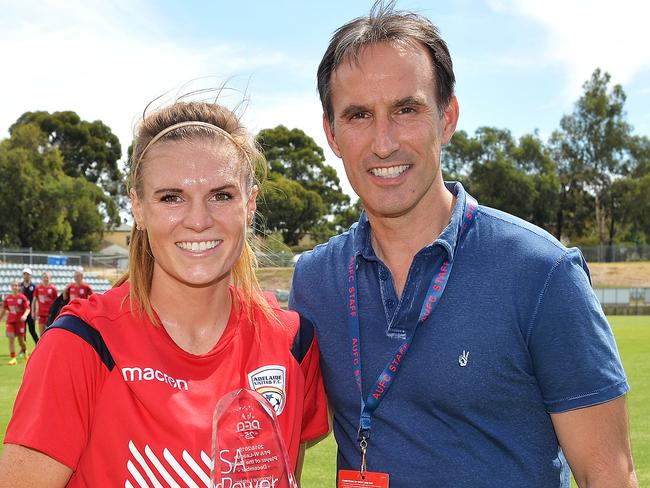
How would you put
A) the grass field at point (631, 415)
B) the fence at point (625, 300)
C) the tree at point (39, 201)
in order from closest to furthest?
the grass field at point (631, 415) < the fence at point (625, 300) < the tree at point (39, 201)

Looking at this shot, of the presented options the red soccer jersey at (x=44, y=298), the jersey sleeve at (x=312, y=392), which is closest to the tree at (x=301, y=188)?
the red soccer jersey at (x=44, y=298)

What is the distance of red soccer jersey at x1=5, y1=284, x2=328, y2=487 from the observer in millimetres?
2266

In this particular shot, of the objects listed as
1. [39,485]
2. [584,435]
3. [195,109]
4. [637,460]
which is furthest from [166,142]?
[637,460]

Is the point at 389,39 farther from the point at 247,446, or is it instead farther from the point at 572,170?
the point at 572,170

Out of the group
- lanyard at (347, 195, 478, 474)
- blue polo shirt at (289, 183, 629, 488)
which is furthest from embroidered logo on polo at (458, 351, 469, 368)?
lanyard at (347, 195, 478, 474)

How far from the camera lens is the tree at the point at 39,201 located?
4809 centimetres

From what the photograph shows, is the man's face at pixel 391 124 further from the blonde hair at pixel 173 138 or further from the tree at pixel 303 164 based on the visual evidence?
the tree at pixel 303 164

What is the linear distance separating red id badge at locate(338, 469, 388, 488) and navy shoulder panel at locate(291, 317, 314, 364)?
47 cm

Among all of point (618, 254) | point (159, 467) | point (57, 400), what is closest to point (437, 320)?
point (159, 467)

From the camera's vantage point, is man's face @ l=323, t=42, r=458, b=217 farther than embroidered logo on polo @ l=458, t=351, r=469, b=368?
Yes

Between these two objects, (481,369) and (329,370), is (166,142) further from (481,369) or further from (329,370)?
(481,369)

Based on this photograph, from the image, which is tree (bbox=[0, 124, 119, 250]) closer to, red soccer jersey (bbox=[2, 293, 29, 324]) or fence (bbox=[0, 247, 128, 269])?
fence (bbox=[0, 247, 128, 269])

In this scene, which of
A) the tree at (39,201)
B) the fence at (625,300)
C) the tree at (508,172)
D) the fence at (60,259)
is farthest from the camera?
the tree at (508,172)

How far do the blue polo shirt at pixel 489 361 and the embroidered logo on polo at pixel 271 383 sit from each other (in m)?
0.30
